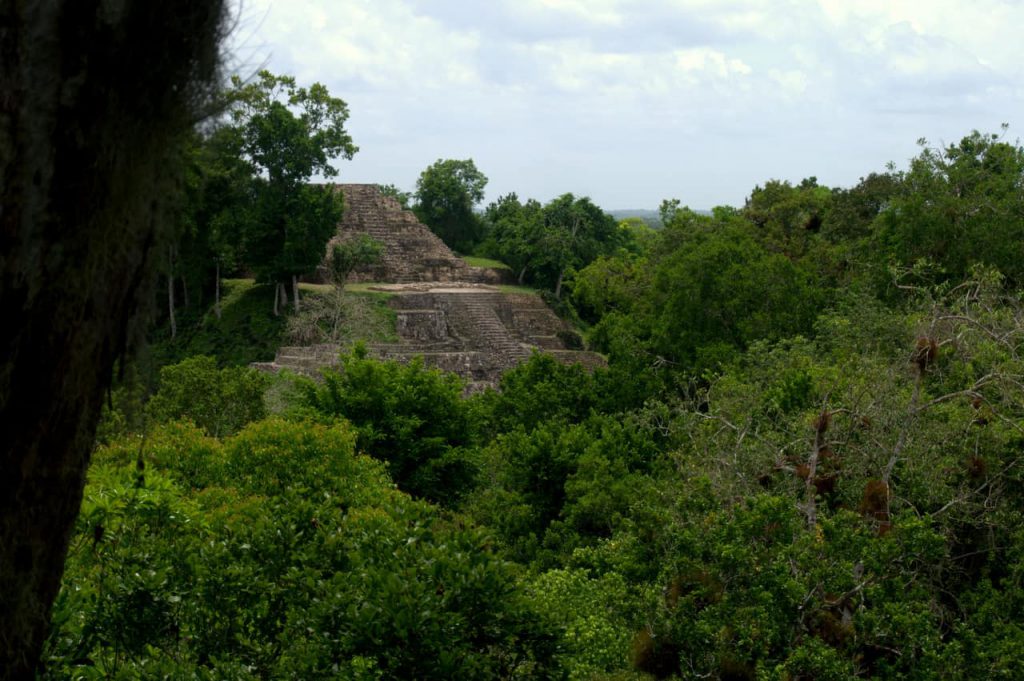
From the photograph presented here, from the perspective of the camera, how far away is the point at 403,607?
4.68 m

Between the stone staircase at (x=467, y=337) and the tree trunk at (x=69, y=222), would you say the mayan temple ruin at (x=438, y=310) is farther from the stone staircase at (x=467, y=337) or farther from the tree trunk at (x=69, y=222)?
the tree trunk at (x=69, y=222)

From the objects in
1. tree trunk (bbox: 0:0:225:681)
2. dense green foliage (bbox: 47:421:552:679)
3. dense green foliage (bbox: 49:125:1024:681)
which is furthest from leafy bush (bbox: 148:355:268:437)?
tree trunk (bbox: 0:0:225:681)

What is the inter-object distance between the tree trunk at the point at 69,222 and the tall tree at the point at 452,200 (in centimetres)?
3390

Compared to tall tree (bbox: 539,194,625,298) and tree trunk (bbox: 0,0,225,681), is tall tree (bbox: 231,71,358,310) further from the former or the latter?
tree trunk (bbox: 0,0,225,681)

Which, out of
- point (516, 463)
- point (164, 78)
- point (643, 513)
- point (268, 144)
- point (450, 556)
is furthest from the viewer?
point (268, 144)

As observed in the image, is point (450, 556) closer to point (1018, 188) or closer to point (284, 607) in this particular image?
point (284, 607)

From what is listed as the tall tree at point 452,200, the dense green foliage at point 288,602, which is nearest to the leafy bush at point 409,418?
the dense green foliage at point 288,602

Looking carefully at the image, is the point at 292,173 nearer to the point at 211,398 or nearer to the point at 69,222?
the point at 211,398

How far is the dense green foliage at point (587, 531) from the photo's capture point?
480 centimetres

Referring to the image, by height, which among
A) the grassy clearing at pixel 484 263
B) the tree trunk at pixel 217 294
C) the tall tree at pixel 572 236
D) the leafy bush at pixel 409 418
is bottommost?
the leafy bush at pixel 409 418

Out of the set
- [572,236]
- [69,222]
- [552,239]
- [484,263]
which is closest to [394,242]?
[484,263]

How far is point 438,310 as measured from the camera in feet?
85.4

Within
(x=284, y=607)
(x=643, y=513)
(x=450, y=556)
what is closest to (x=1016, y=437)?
(x=643, y=513)

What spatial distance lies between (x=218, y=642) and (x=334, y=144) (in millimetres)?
20294
